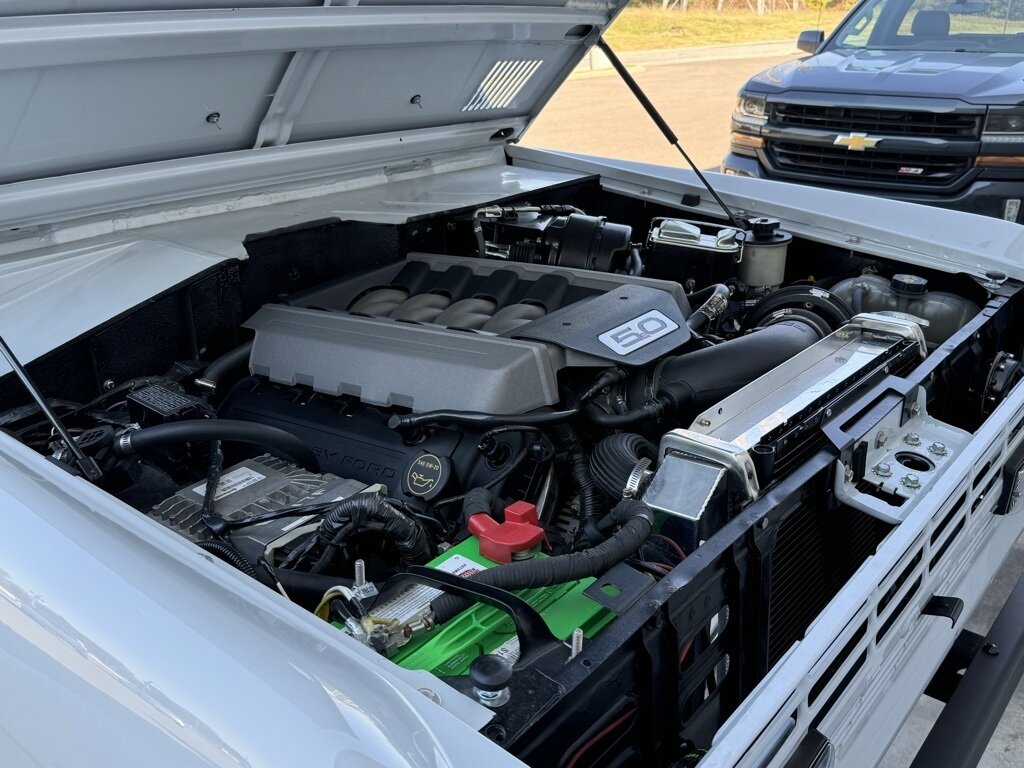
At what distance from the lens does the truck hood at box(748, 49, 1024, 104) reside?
428cm

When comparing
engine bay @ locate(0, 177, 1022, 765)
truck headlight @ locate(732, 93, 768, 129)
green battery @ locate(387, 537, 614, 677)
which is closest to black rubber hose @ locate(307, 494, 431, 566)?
engine bay @ locate(0, 177, 1022, 765)

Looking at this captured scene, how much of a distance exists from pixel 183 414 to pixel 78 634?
2.20ft

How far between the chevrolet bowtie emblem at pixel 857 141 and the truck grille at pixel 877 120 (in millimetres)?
48

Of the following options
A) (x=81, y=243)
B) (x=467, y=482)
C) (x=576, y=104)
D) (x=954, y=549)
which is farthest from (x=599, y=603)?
(x=576, y=104)

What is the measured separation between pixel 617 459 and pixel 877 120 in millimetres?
3622

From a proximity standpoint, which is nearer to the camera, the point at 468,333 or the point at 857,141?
the point at 468,333

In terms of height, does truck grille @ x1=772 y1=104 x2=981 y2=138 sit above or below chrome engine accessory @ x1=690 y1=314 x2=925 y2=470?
below

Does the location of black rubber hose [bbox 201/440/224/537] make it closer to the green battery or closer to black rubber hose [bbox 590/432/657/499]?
the green battery

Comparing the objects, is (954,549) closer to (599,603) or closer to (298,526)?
(599,603)

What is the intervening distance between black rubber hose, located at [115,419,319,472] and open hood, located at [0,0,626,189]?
2.14 ft

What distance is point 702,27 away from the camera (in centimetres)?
1605

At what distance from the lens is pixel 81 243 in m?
1.90

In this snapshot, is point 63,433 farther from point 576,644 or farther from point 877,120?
point 877,120

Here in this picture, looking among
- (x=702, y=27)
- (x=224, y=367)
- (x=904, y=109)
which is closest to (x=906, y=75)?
(x=904, y=109)
